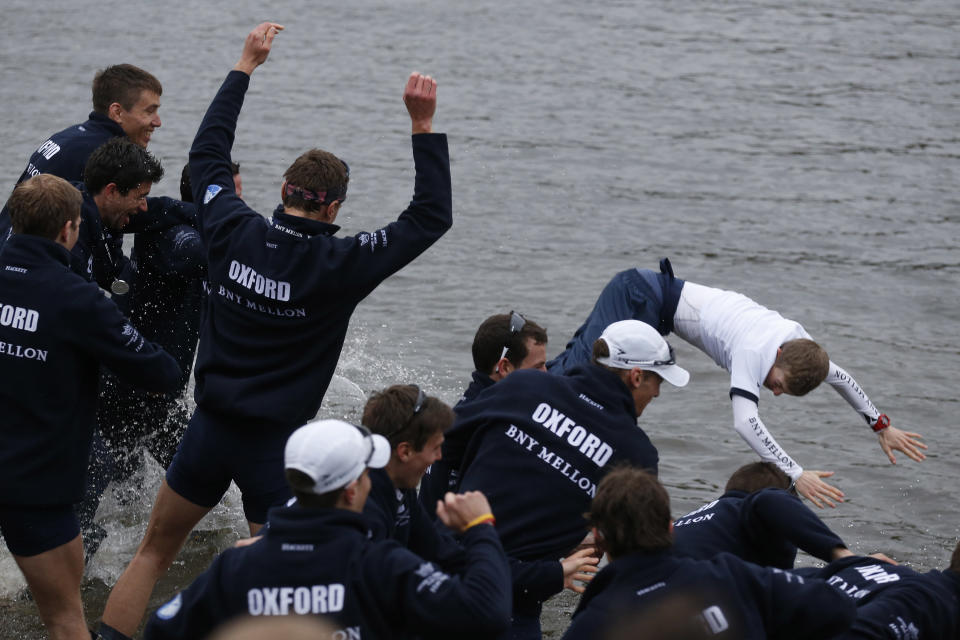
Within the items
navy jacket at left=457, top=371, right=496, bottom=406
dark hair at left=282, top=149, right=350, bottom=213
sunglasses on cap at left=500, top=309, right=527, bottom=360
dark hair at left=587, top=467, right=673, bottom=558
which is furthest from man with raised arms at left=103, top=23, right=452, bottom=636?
dark hair at left=587, top=467, right=673, bottom=558

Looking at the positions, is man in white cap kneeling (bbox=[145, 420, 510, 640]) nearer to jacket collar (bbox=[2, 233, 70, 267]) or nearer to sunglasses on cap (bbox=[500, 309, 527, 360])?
jacket collar (bbox=[2, 233, 70, 267])

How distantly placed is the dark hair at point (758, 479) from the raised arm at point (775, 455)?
52cm

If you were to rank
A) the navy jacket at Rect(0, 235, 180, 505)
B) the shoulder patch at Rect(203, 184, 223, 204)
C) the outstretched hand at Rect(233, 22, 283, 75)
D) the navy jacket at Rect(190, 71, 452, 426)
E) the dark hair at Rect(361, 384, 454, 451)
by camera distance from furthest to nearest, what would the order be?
the outstretched hand at Rect(233, 22, 283, 75) < the shoulder patch at Rect(203, 184, 223, 204) < the navy jacket at Rect(190, 71, 452, 426) < the navy jacket at Rect(0, 235, 180, 505) < the dark hair at Rect(361, 384, 454, 451)

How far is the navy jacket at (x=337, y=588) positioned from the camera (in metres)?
3.85

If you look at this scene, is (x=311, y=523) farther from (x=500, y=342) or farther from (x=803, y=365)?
(x=803, y=365)

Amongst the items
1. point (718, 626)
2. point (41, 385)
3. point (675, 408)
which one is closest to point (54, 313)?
point (41, 385)

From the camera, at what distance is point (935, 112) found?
17.7 meters

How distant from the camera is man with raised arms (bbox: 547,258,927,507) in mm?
6961

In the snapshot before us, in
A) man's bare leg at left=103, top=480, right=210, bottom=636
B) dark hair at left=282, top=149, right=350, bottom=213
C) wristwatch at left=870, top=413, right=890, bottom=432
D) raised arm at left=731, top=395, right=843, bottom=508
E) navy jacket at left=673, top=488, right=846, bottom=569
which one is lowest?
man's bare leg at left=103, top=480, right=210, bottom=636

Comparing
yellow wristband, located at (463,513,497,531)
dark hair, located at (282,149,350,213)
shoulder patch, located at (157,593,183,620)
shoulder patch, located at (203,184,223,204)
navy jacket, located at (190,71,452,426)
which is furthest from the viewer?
shoulder patch, located at (203,184,223,204)

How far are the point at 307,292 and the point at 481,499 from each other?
5.04ft

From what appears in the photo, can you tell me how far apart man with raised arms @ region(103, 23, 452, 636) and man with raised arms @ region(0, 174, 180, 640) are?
1.16 ft

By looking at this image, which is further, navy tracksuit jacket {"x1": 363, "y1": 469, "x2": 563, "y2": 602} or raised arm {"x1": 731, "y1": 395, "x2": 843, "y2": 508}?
raised arm {"x1": 731, "y1": 395, "x2": 843, "y2": 508}

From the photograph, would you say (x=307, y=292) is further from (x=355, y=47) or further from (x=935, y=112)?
(x=355, y=47)
